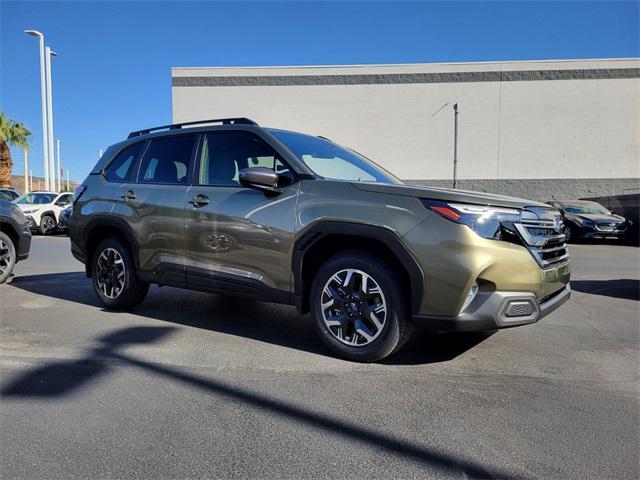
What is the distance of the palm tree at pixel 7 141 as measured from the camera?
96.9 feet

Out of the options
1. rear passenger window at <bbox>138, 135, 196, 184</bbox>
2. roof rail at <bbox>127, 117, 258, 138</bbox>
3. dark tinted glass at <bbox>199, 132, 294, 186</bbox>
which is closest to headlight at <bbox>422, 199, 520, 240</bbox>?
dark tinted glass at <bbox>199, 132, 294, 186</bbox>

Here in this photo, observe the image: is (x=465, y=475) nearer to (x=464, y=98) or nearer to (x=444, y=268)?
(x=444, y=268)

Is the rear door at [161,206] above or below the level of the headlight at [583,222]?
above

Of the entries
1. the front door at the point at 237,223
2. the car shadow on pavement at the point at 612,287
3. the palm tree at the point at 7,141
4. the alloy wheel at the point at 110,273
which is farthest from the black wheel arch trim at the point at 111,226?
the palm tree at the point at 7,141

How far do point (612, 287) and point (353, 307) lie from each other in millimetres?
5640

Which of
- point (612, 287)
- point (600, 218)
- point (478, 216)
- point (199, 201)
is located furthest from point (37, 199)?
point (600, 218)

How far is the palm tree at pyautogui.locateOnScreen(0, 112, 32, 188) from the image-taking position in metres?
29.5

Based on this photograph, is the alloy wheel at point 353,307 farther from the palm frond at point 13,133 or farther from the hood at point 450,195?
the palm frond at point 13,133

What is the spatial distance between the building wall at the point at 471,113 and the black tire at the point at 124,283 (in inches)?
876

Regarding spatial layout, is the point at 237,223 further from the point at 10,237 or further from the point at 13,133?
the point at 13,133

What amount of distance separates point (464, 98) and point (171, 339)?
24.9 m

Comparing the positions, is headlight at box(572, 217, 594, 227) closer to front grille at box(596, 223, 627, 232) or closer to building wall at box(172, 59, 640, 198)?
front grille at box(596, 223, 627, 232)

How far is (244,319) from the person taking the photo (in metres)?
5.20

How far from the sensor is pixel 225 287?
4.36m
